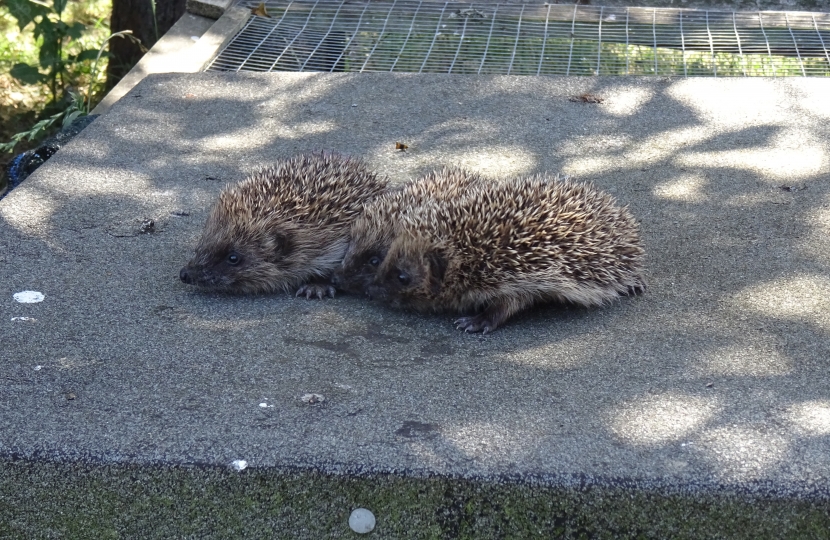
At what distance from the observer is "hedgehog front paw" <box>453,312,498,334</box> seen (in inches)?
189

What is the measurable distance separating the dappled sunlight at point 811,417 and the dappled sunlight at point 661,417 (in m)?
0.31

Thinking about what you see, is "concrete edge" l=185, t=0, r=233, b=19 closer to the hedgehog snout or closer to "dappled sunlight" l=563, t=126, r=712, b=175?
"dappled sunlight" l=563, t=126, r=712, b=175

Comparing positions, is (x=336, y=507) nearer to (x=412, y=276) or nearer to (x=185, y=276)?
(x=412, y=276)

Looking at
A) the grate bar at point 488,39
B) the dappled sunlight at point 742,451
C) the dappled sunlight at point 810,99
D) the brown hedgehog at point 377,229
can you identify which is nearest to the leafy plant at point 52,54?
the grate bar at point 488,39

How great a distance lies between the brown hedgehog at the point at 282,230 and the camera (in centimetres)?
529

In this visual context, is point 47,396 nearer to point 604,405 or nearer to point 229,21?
point 604,405

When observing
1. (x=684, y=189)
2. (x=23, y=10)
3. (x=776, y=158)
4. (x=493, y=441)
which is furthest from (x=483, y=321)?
(x=23, y=10)

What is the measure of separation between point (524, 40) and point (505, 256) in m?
4.72

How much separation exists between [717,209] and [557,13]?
4061mm

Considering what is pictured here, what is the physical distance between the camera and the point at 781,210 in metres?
5.95

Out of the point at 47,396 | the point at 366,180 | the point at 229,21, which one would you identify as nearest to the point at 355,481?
the point at 47,396

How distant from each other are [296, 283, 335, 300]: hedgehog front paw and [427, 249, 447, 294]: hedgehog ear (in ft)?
2.09

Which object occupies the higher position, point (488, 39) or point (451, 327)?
point (451, 327)

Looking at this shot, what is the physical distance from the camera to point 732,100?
24.9 feet
